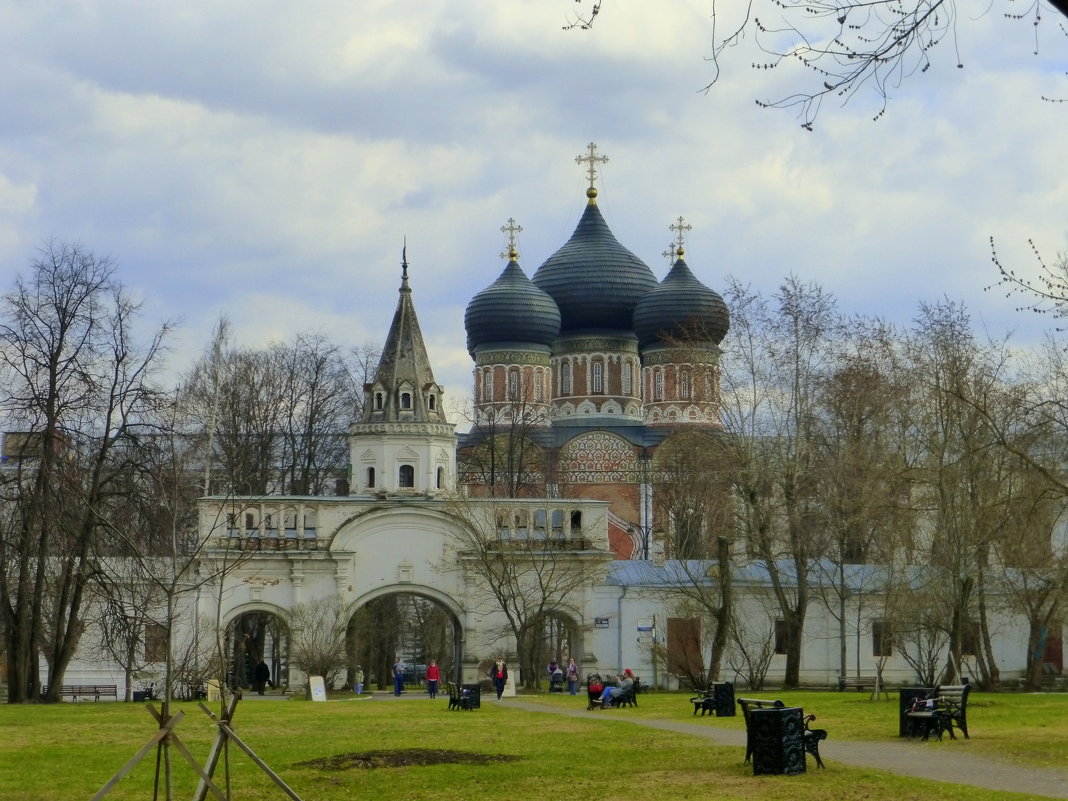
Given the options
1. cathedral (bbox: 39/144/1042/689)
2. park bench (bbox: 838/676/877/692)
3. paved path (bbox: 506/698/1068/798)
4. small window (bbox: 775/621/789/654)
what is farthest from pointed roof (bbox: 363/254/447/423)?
paved path (bbox: 506/698/1068/798)

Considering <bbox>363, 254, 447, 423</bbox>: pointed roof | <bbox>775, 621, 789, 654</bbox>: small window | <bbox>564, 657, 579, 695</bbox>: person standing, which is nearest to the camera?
<bbox>564, 657, 579, 695</bbox>: person standing

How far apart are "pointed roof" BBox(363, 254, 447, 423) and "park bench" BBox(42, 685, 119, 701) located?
384 inches

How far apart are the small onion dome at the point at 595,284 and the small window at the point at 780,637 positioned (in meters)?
27.3

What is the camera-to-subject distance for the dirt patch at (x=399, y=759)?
53.5 feet

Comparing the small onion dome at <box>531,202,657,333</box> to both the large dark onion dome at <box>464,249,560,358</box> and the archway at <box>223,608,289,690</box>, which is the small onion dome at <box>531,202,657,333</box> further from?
the archway at <box>223,608,289,690</box>

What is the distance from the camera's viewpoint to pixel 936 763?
629 inches

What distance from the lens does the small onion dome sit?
68.1 m

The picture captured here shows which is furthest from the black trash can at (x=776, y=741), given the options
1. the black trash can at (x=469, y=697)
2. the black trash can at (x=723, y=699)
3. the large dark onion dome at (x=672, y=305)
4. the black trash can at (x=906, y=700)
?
the large dark onion dome at (x=672, y=305)

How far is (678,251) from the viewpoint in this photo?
67750 millimetres

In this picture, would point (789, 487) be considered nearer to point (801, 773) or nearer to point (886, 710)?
point (886, 710)

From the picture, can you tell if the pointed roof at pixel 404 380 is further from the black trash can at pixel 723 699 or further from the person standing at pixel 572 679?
the black trash can at pixel 723 699

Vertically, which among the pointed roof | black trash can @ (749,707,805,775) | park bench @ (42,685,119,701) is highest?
the pointed roof

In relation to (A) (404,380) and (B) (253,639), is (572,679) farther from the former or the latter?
(B) (253,639)

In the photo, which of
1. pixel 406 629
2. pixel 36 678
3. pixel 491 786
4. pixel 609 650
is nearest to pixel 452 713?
pixel 36 678
